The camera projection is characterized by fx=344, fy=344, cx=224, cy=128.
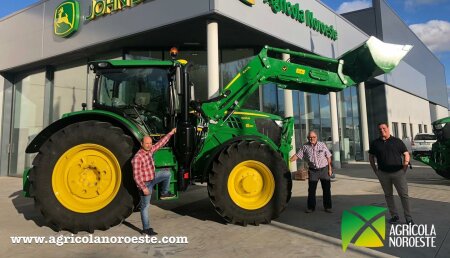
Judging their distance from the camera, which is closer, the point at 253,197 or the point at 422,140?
the point at 253,197

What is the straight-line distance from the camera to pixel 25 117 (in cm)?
1535

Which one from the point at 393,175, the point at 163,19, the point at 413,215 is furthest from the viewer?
the point at 163,19

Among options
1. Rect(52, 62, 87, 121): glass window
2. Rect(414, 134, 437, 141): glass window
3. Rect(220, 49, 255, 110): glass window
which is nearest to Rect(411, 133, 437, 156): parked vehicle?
Rect(414, 134, 437, 141): glass window

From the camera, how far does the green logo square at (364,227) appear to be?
462 centimetres

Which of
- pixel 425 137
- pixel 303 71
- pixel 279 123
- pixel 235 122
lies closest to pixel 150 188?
pixel 235 122

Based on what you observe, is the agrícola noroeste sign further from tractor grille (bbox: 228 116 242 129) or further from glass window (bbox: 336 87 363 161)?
tractor grille (bbox: 228 116 242 129)

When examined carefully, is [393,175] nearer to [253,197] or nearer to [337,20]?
[253,197]

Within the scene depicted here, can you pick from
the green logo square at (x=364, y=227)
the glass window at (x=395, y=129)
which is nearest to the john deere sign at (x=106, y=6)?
the green logo square at (x=364, y=227)

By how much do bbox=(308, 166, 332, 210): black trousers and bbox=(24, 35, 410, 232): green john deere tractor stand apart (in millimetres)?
729

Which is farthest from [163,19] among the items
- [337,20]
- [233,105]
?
[337,20]

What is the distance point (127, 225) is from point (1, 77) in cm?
1394

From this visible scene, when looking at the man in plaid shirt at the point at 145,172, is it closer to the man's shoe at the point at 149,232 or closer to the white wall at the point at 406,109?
the man's shoe at the point at 149,232

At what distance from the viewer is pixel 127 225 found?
558cm

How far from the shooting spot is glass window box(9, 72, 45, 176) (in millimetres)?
15012
